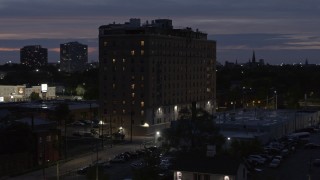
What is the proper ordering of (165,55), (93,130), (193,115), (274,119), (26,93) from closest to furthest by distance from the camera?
1. (193,115)
2. (274,119)
3. (93,130)
4. (165,55)
5. (26,93)

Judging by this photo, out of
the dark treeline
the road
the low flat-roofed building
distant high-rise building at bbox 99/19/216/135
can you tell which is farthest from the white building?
the low flat-roofed building

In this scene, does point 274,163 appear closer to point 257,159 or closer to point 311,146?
point 257,159

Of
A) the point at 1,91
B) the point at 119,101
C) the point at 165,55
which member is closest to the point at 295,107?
the point at 165,55

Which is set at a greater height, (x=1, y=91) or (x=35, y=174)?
(x=1, y=91)

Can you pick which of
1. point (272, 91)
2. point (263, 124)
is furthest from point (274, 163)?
point (272, 91)

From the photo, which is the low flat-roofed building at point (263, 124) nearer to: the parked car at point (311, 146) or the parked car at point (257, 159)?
the parked car at point (311, 146)

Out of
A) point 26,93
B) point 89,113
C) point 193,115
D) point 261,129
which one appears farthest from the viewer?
point 26,93

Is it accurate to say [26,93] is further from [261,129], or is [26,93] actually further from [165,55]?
[261,129]

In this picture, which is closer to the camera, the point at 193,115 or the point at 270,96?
the point at 193,115

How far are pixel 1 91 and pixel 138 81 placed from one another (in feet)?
124

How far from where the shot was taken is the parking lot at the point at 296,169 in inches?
1022

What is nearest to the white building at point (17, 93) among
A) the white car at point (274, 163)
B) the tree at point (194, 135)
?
the white car at point (274, 163)

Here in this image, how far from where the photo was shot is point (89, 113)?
182 feet

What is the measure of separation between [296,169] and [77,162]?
12.5m
